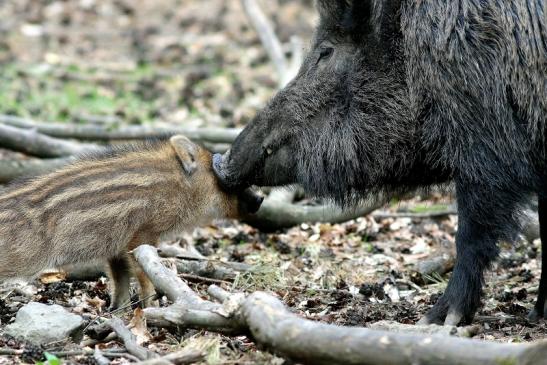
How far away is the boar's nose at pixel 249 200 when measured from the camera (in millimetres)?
6387

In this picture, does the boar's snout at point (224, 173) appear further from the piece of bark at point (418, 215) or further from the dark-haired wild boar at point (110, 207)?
the piece of bark at point (418, 215)

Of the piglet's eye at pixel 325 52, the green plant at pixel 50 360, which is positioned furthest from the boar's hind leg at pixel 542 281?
the green plant at pixel 50 360

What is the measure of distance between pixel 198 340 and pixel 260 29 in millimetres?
6637

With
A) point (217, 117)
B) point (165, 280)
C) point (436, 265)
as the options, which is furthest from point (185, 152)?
point (217, 117)

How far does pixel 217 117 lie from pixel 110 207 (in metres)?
4.84

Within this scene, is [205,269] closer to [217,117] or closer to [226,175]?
[226,175]

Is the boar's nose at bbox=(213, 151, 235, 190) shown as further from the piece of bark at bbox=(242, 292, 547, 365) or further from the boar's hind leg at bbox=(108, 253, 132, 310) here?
the piece of bark at bbox=(242, 292, 547, 365)

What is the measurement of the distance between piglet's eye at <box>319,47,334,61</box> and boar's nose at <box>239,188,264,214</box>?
1005 mm

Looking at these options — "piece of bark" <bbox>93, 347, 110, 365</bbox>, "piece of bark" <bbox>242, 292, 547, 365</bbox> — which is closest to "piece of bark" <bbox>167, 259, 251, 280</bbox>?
"piece of bark" <bbox>93, 347, 110, 365</bbox>

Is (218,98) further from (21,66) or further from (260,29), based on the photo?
(21,66)

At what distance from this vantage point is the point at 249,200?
6438 mm

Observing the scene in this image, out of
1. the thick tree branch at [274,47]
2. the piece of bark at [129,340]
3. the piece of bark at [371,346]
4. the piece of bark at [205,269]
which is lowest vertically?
the piece of bark at [205,269]

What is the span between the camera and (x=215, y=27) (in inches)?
562

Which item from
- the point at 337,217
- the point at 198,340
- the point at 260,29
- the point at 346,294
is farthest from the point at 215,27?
the point at 198,340
